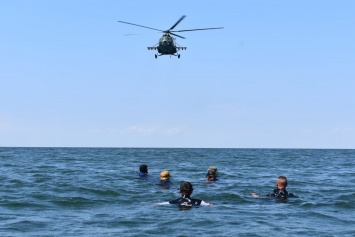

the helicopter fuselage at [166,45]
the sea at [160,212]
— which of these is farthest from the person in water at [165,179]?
the helicopter fuselage at [166,45]

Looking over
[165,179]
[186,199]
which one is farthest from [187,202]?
[165,179]

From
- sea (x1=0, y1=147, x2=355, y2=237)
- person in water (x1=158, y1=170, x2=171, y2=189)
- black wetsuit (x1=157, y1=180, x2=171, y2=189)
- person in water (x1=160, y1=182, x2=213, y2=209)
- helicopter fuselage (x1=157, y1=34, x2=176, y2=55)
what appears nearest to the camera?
sea (x1=0, y1=147, x2=355, y2=237)

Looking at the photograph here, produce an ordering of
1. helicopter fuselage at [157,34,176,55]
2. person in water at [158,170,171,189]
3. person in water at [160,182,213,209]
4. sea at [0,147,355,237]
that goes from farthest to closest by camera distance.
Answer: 1. helicopter fuselage at [157,34,176,55]
2. person in water at [158,170,171,189]
3. person in water at [160,182,213,209]
4. sea at [0,147,355,237]

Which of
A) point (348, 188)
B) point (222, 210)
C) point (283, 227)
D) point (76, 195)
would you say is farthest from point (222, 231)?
point (348, 188)

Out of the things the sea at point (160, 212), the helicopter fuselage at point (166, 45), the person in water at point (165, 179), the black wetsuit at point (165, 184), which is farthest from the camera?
the helicopter fuselage at point (166, 45)

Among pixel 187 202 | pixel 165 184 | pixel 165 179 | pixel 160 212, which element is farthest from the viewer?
pixel 165 184

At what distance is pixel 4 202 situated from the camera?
48.4 ft

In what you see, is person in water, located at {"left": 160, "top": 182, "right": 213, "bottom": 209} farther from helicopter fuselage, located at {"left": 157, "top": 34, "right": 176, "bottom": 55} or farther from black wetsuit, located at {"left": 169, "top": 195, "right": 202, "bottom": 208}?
helicopter fuselage, located at {"left": 157, "top": 34, "right": 176, "bottom": 55}

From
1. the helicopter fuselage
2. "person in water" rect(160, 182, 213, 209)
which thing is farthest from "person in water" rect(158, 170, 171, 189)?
the helicopter fuselage

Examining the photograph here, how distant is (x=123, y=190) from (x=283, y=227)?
8.61 m

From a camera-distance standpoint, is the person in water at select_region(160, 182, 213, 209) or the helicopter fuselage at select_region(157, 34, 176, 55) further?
the helicopter fuselage at select_region(157, 34, 176, 55)

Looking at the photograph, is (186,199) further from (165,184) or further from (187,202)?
(165,184)

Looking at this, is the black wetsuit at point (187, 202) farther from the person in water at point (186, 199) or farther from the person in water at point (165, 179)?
the person in water at point (165, 179)

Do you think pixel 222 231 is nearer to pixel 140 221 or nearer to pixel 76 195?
pixel 140 221
